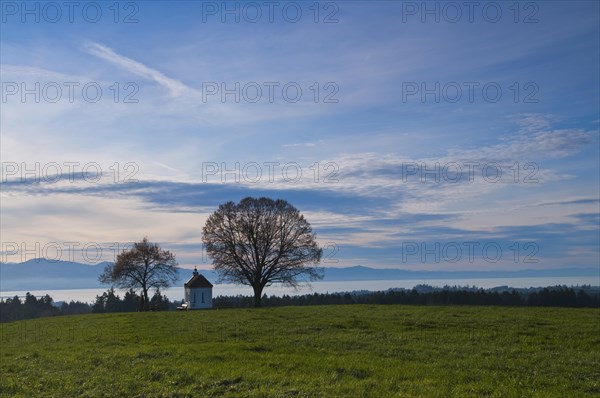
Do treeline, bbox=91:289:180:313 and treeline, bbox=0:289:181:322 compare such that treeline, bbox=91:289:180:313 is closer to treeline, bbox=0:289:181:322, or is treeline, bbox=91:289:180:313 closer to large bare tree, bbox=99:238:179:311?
treeline, bbox=0:289:181:322

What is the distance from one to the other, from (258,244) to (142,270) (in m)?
22.5

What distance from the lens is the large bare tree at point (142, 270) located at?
8094cm

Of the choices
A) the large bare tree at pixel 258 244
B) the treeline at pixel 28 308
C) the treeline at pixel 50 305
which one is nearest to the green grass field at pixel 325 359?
the large bare tree at pixel 258 244

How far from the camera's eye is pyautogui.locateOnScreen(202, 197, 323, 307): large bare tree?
69.0m

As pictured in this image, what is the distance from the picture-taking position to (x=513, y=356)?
2000 centimetres

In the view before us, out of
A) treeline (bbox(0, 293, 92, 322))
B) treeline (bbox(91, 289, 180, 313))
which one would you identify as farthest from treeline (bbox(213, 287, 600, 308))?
treeline (bbox(0, 293, 92, 322))

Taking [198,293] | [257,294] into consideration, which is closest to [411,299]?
[257,294]

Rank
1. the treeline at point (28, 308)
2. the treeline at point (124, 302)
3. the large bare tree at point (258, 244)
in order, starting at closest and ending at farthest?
the large bare tree at point (258, 244) → the treeline at point (124, 302) → the treeline at point (28, 308)

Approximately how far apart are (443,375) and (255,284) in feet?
180

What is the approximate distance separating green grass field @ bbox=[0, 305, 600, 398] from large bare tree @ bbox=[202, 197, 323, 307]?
34264 millimetres

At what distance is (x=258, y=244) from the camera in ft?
228

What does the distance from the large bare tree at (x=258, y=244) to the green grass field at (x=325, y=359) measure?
3426cm

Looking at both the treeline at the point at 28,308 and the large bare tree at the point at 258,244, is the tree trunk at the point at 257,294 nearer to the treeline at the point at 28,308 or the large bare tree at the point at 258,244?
the large bare tree at the point at 258,244

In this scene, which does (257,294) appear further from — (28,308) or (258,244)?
(28,308)
